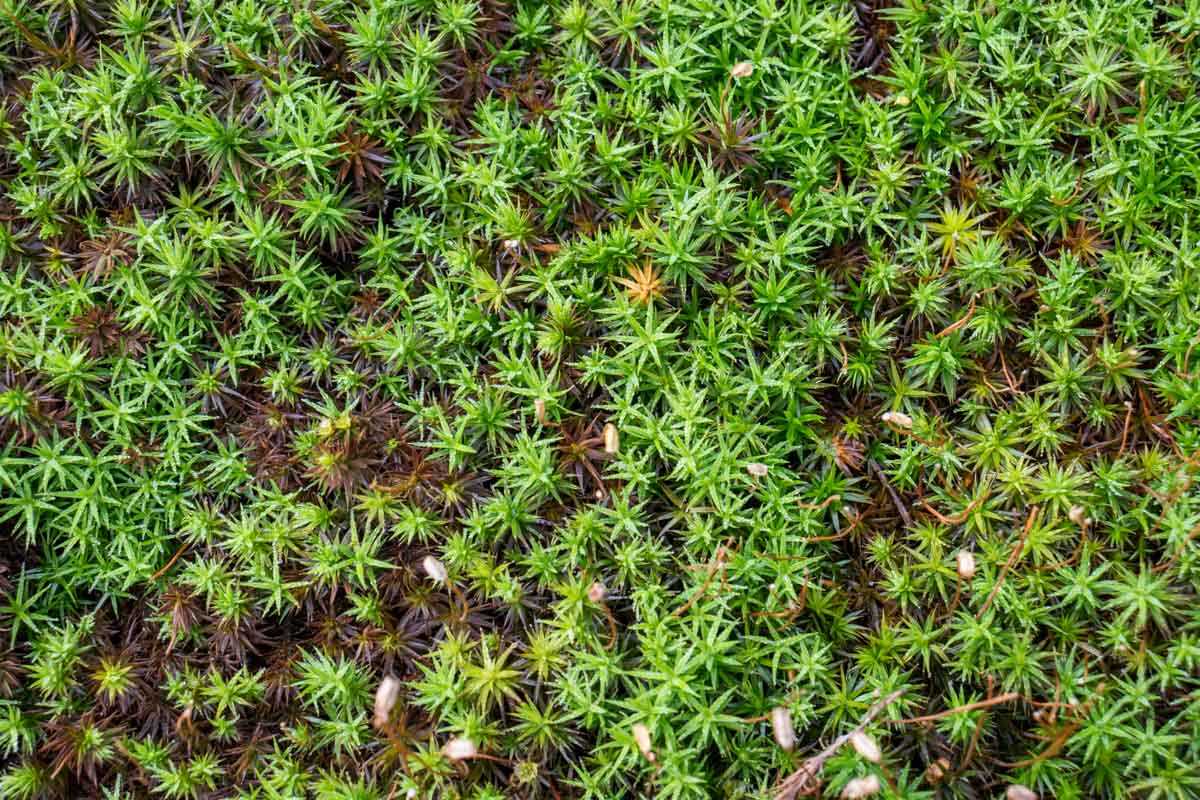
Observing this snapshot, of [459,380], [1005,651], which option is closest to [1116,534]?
[1005,651]

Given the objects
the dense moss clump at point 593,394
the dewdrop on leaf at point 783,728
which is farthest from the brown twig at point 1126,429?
the dewdrop on leaf at point 783,728

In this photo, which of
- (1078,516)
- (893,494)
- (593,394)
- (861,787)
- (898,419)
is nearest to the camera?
(861,787)

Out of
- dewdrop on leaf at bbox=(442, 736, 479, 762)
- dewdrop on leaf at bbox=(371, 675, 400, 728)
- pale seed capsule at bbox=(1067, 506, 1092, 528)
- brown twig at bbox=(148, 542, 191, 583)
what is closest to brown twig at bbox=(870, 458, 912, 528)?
pale seed capsule at bbox=(1067, 506, 1092, 528)

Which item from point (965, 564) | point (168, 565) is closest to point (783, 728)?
point (965, 564)

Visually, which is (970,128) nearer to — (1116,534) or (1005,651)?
(1116,534)

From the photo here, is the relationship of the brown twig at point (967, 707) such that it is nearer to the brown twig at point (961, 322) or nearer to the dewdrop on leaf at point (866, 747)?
the dewdrop on leaf at point (866, 747)

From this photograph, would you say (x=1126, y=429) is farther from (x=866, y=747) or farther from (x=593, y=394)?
(x=593, y=394)
